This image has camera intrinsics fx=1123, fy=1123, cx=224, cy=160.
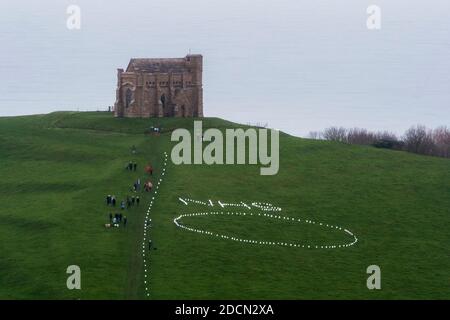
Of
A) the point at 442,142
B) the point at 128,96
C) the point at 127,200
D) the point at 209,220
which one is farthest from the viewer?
the point at 442,142

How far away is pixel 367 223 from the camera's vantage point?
10825 cm

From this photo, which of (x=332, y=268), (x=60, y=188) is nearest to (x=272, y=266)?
(x=332, y=268)

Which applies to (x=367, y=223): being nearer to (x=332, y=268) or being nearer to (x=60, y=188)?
(x=332, y=268)

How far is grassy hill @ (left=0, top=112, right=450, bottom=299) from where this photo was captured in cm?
8931

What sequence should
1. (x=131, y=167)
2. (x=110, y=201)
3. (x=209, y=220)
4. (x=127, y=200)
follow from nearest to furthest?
(x=209, y=220) → (x=127, y=200) → (x=110, y=201) → (x=131, y=167)

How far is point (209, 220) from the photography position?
105m

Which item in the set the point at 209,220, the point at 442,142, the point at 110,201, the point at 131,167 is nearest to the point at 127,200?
the point at 110,201

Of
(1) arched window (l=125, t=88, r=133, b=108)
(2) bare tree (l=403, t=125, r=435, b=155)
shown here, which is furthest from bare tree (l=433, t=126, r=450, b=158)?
(1) arched window (l=125, t=88, r=133, b=108)

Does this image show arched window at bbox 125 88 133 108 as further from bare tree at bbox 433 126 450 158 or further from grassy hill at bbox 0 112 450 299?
bare tree at bbox 433 126 450 158

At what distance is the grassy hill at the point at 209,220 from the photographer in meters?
89.3

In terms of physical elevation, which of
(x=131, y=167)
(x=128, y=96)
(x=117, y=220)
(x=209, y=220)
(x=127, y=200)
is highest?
(x=128, y=96)

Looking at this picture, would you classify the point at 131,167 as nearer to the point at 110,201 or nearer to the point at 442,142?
the point at 110,201

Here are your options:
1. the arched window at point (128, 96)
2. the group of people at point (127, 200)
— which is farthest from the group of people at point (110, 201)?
the arched window at point (128, 96)
